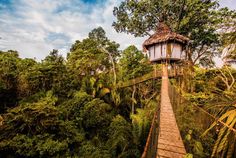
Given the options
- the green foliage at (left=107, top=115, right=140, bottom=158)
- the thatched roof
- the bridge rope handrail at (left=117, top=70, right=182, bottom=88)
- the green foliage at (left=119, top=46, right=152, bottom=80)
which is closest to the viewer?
the green foliage at (left=107, top=115, right=140, bottom=158)

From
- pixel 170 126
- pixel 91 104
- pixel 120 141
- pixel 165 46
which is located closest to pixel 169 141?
pixel 170 126

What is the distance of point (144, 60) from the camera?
37.2 feet

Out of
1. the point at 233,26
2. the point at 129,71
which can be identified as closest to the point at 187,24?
the point at 129,71

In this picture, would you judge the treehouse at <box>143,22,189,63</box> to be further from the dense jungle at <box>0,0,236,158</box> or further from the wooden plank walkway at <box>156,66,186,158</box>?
the wooden plank walkway at <box>156,66,186,158</box>

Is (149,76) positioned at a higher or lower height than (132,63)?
lower

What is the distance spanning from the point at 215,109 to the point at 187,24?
15.4m

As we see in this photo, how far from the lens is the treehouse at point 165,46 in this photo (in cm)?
1038

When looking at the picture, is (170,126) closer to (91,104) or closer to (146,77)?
(91,104)

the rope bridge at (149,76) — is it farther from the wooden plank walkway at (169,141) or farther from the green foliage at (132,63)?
the wooden plank walkway at (169,141)

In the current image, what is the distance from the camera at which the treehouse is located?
10.4 metres

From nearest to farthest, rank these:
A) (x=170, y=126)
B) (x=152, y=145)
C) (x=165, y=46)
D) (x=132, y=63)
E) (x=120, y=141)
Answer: (x=152, y=145)
(x=170, y=126)
(x=120, y=141)
(x=165, y=46)
(x=132, y=63)

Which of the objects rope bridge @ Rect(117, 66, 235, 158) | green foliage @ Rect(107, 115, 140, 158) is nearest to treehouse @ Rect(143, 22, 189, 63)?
green foliage @ Rect(107, 115, 140, 158)

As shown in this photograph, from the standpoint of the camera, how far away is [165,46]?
10508mm

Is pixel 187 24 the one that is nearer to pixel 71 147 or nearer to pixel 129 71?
pixel 129 71
